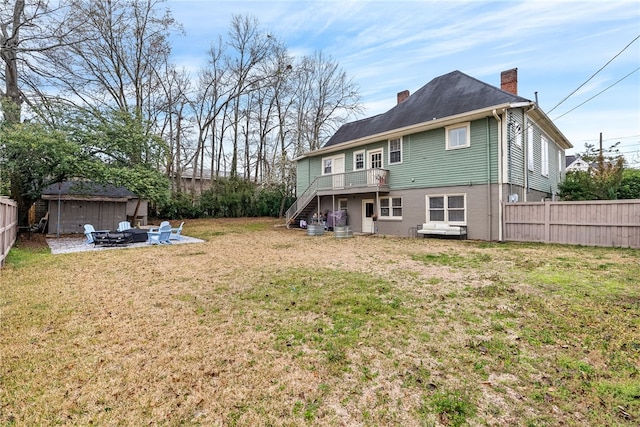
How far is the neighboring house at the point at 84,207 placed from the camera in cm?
1586

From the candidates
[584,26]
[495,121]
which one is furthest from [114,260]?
[584,26]

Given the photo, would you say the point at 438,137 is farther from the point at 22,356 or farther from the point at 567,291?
the point at 22,356

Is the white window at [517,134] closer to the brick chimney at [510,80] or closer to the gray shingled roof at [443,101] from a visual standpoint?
the gray shingled roof at [443,101]

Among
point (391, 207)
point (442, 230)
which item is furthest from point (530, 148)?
point (391, 207)

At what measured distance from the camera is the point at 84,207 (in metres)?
16.8

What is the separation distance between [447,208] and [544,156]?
7.12 m

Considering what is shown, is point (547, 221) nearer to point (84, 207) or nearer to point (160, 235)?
point (160, 235)

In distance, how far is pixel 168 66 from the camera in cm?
2456

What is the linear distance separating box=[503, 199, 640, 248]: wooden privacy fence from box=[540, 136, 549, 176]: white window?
550 centimetres

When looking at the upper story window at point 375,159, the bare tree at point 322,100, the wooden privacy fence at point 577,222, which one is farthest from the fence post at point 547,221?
the bare tree at point 322,100

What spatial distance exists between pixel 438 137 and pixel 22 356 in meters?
14.6

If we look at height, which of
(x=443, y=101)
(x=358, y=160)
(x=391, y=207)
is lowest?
(x=391, y=207)

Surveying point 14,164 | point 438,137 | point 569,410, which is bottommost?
point 569,410

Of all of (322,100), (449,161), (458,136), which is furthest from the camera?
(322,100)
